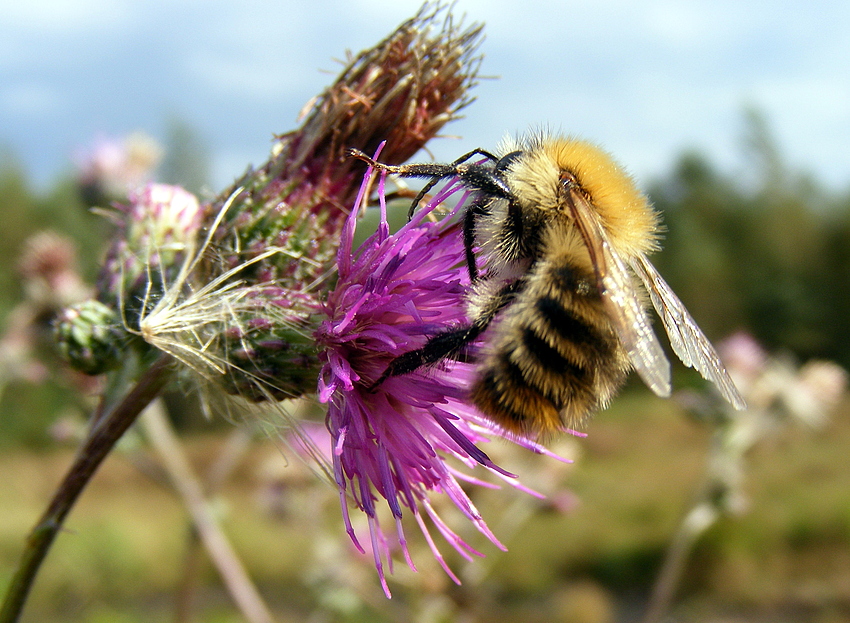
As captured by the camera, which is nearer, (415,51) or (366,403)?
(366,403)

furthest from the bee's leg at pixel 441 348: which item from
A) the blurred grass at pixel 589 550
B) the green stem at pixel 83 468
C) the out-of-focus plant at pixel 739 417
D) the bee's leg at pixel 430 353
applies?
the blurred grass at pixel 589 550

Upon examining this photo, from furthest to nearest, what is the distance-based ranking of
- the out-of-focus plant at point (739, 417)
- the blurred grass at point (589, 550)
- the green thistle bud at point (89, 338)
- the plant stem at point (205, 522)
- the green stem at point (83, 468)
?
1. the blurred grass at point (589, 550)
2. the out-of-focus plant at point (739, 417)
3. the plant stem at point (205, 522)
4. the green thistle bud at point (89, 338)
5. the green stem at point (83, 468)

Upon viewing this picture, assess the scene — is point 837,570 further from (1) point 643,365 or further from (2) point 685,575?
(1) point 643,365

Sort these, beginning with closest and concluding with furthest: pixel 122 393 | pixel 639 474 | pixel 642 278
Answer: pixel 642 278
pixel 122 393
pixel 639 474

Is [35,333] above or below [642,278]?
below

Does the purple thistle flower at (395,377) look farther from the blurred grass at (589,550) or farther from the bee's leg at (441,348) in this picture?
the blurred grass at (589,550)

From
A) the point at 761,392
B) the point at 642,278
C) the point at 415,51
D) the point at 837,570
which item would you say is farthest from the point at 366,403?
the point at 837,570

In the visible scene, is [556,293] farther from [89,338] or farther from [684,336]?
[89,338]
